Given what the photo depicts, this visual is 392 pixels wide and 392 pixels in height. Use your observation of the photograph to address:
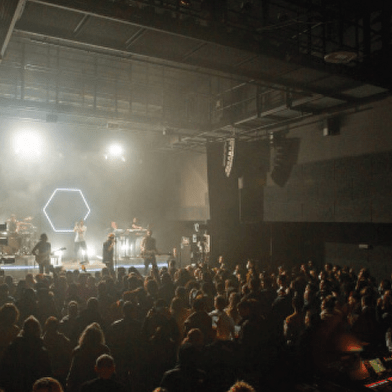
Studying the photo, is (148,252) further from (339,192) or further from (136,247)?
(339,192)

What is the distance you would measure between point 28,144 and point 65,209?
3.78m

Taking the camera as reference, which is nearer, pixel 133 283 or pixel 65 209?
pixel 133 283

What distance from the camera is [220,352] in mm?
4359

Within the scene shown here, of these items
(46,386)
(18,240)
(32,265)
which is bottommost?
(32,265)

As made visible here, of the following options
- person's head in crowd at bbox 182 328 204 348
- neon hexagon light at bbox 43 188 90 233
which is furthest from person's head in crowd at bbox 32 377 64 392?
neon hexagon light at bbox 43 188 90 233

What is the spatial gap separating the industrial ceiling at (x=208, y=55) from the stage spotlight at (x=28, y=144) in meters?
1.43

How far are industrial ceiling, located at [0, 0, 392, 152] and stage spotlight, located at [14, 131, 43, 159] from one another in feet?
4.69

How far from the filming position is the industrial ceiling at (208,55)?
259 inches

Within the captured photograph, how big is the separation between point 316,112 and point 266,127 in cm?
283

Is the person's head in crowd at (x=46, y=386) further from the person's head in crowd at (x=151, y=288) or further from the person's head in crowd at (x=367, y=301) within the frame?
the person's head in crowd at (x=367, y=301)

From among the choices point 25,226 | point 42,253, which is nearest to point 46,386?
point 42,253

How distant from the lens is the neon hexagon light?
1969 cm

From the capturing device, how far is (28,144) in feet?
59.4

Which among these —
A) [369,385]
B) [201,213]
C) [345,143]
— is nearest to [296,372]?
[369,385]
